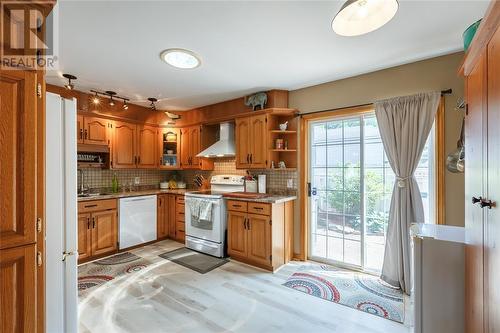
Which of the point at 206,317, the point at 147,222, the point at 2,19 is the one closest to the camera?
the point at 2,19

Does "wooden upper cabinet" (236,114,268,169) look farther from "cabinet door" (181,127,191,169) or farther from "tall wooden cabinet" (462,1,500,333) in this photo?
"tall wooden cabinet" (462,1,500,333)

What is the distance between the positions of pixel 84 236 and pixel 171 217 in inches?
54.4

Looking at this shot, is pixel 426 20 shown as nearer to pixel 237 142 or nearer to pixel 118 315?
pixel 237 142

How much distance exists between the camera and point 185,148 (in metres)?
4.50

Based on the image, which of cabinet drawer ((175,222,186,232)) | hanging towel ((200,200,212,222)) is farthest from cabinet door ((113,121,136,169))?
hanging towel ((200,200,212,222))

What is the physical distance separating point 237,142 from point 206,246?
1.71 m

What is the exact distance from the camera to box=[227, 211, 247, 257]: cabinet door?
3.19 meters

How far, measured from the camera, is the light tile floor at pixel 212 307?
1.91 meters

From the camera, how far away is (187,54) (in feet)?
7.48

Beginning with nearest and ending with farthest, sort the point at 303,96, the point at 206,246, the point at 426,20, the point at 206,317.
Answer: the point at 426,20 → the point at 206,317 → the point at 303,96 → the point at 206,246

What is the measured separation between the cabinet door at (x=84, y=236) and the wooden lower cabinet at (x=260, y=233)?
1990 mm

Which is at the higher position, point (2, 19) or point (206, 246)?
point (2, 19)

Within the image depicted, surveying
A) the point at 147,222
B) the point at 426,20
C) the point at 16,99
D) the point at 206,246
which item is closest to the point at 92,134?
the point at 147,222

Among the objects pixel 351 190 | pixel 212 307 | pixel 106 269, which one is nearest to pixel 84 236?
pixel 106 269
